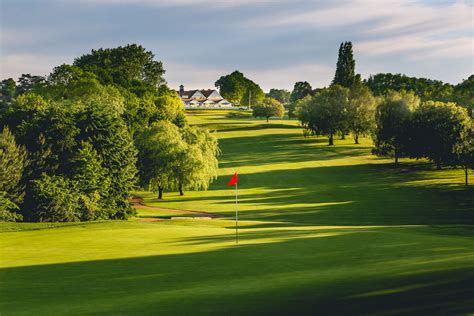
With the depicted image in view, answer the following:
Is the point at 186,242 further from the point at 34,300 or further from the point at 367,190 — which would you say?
the point at 367,190

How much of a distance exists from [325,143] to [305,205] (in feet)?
167

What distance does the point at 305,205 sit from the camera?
5834cm

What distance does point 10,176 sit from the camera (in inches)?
1677

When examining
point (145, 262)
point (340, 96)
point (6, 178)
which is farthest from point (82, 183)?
point (340, 96)

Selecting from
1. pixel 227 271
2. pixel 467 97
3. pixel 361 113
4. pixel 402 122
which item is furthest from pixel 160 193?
pixel 467 97

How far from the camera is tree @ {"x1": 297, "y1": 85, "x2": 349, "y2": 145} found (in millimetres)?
→ 98812

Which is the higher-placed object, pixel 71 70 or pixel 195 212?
pixel 71 70

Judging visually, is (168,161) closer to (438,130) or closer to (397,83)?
(438,130)

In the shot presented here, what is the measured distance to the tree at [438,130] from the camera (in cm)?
6875

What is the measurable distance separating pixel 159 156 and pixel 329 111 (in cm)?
4598

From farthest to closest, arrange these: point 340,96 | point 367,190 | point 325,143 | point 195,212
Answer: point 325,143
point 340,96
point 367,190
point 195,212

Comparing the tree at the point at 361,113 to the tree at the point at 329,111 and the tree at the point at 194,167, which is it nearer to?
the tree at the point at 329,111

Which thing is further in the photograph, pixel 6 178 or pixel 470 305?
pixel 6 178

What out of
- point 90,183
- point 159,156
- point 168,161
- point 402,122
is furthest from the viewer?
point 402,122
